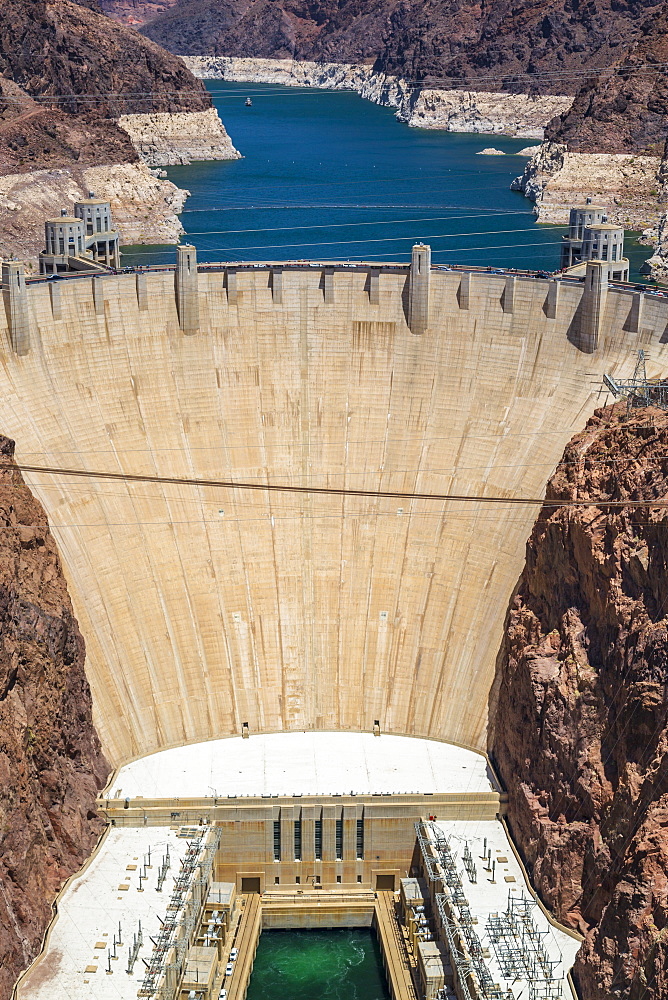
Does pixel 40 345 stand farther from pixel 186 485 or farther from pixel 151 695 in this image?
pixel 151 695

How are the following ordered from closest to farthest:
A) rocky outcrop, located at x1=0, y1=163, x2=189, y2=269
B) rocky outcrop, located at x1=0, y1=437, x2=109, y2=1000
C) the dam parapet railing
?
rocky outcrop, located at x1=0, y1=437, x2=109, y2=1000, the dam parapet railing, rocky outcrop, located at x1=0, y1=163, x2=189, y2=269

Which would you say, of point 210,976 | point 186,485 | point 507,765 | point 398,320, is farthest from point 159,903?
point 398,320

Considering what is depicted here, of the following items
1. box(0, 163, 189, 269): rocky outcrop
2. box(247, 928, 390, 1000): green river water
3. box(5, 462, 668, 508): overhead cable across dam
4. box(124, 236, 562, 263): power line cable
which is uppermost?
box(0, 163, 189, 269): rocky outcrop

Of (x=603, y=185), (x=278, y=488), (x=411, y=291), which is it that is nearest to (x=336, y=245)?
(x=603, y=185)

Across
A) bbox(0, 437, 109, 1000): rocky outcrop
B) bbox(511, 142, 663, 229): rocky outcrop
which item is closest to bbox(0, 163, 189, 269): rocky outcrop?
bbox(511, 142, 663, 229): rocky outcrop

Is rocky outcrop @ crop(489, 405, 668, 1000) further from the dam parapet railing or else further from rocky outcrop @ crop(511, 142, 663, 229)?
rocky outcrop @ crop(511, 142, 663, 229)

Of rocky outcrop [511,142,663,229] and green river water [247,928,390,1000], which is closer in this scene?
green river water [247,928,390,1000]
